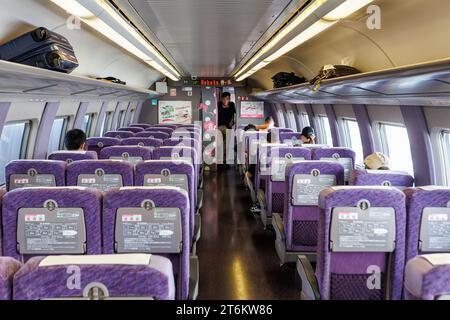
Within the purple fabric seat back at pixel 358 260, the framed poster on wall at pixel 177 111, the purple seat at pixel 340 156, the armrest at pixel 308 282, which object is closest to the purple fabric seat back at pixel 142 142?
the purple seat at pixel 340 156

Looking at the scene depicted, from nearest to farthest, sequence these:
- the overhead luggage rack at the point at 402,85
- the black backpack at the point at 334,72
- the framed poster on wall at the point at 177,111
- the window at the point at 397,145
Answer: the overhead luggage rack at the point at 402,85 → the black backpack at the point at 334,72 → the window at the point at 397,145 → the framed poster on wall at the point at 177,111

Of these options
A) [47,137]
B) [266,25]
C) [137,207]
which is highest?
[266,25]

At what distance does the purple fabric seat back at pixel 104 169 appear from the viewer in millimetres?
4184

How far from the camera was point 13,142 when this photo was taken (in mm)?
7273

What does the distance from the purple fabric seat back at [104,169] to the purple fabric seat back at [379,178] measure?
2.14 m

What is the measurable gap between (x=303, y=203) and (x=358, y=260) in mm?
1609

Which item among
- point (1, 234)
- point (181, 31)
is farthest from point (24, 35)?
point (1, 234)

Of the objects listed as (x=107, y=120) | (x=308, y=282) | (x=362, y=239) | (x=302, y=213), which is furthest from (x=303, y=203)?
(x=107, y=120)

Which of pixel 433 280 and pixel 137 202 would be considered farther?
pixel 137 202

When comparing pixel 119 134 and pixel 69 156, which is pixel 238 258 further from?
pixel 119 134

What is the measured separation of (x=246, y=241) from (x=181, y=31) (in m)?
3.47

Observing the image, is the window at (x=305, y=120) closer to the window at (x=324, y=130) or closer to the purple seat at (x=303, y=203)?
the window at (x=324, y=130)

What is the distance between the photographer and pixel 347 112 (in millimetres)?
9375
